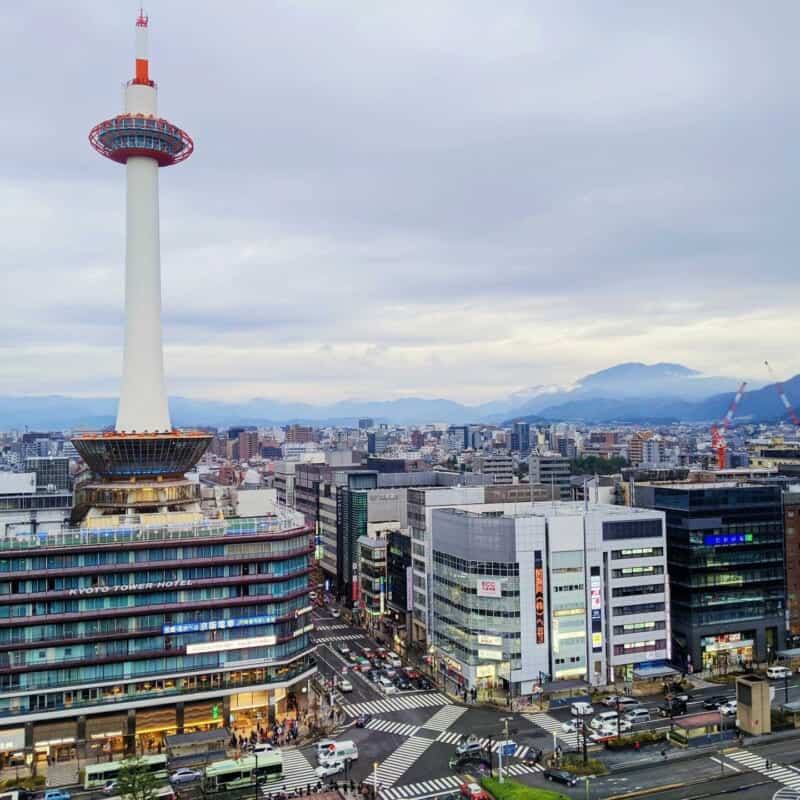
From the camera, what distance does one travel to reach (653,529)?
93.9m

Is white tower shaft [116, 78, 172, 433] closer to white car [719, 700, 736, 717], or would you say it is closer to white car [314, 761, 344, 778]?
white car [314, 761, 344, 778]

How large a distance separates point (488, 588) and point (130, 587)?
3865 centimetres

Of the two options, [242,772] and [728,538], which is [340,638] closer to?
[242,772]

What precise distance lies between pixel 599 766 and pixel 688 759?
881cm

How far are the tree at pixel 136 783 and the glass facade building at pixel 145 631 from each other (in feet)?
53.2

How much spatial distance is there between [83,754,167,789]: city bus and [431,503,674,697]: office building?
116 ft

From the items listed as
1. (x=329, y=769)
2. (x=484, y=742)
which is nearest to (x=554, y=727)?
(x=484, y=742)

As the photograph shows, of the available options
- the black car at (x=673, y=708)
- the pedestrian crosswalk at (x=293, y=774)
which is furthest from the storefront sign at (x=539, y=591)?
the pedestrian crosswalk at (x=293, y=774)

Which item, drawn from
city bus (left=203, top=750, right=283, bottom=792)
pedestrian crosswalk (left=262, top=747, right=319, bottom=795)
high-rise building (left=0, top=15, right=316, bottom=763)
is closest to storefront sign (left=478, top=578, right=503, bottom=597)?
high-rise building (left=0, top=15, right=316, bottom=763)

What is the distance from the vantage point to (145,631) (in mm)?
77250

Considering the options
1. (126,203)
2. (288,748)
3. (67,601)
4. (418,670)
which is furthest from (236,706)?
(126,203)

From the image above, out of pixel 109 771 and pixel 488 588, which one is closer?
pixel 109 771

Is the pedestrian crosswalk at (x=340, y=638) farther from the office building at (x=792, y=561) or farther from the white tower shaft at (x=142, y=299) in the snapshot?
the office building at (x=792, y=561)

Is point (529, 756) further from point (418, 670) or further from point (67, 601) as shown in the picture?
point (67, 601)
